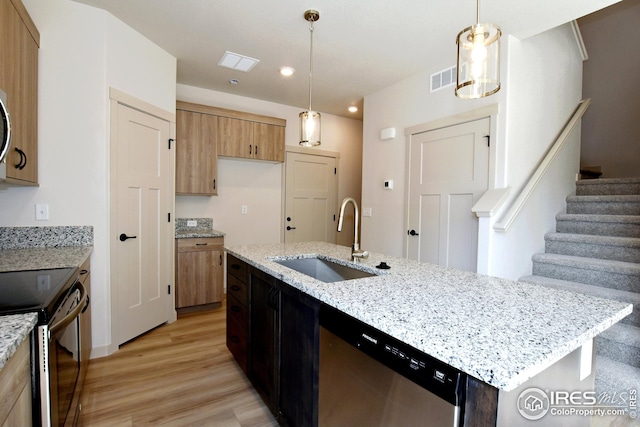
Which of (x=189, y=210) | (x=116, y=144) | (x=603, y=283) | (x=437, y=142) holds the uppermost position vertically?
(x=437, y=142)

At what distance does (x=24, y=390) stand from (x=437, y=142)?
3.50 m

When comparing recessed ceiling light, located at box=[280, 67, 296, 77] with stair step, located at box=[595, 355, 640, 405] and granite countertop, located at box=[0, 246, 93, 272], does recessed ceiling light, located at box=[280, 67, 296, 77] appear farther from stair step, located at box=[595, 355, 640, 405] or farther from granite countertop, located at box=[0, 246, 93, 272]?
stair step, located at box=[595, 355, 640, 405]

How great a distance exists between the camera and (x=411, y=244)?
370 cm

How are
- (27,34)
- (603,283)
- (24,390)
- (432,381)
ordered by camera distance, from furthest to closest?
(603,283)
(27,34)
(24,390)
(432,381)

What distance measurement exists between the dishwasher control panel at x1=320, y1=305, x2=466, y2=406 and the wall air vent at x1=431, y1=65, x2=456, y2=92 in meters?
2.90

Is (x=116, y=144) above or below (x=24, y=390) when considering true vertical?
above

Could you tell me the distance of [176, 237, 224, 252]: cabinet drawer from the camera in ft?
11.4

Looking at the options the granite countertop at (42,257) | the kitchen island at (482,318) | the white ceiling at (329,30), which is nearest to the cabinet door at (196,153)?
the white ceiling at (329,30)

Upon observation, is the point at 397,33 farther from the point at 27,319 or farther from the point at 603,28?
the point at 603,28

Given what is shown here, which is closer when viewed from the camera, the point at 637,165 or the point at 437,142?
the point at 437,142

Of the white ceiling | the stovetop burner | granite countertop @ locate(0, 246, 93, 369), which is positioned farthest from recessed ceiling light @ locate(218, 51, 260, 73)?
the stovetop burner

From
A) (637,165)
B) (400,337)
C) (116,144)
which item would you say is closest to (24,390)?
(400,337)

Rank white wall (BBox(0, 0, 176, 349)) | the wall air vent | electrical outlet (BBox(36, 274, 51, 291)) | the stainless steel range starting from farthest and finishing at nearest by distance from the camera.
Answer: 1. the wall air vent
2. white wall (BBox(0, 0, 176, 349))
3. electrical outlet (BBox(36, 274, 51, 291))
4. the stainless steel range

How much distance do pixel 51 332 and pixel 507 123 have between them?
3303mm
